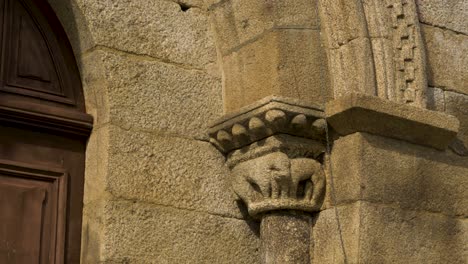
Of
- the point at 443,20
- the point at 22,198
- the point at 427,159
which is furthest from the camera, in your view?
the point at 443,20

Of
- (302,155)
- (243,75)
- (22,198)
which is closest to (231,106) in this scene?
(243,75)

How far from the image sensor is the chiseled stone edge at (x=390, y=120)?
15.7 feet

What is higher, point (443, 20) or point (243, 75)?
point (443, 20)

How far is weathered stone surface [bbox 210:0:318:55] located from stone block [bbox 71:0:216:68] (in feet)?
0.26

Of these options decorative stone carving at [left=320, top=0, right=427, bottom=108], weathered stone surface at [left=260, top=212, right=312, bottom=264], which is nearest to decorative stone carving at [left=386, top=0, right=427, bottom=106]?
decorative stone carving at [left=320, top=0, right=427, bottom=108]

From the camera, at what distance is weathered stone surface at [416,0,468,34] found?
544cm

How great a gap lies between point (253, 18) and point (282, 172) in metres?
0.84

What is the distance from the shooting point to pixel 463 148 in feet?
17.3

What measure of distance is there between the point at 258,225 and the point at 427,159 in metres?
0.88

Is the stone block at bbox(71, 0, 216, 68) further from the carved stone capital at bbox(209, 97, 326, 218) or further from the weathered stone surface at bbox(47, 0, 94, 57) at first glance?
the carved stone capital at bbox(209, 97, 326, 218)

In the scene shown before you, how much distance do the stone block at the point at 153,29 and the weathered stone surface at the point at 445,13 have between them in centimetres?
113

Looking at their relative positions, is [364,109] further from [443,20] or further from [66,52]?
[66,52]

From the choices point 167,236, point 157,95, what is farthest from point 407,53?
point 167,236

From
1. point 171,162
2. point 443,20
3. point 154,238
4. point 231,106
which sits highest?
point 443,20
